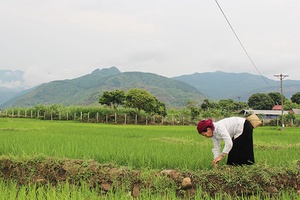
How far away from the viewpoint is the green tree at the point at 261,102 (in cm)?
5642

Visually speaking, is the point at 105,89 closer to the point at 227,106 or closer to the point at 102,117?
the point at 227,106

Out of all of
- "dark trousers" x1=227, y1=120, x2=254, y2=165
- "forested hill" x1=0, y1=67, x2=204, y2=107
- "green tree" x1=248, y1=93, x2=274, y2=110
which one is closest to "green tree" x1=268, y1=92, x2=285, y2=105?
"green tree" x1=248, y1=93, x2=274, y2=110

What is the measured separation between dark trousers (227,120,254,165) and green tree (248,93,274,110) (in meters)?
54.2

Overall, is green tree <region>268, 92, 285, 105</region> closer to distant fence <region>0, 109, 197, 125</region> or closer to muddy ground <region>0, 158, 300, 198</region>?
distant fence <region>0, 109, 197, 125</region>

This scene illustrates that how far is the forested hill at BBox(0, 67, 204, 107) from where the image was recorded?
96500mm

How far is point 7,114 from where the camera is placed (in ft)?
98.5

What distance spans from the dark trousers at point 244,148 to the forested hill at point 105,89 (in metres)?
73.5

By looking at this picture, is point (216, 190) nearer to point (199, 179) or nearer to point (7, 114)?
point (199, 179)

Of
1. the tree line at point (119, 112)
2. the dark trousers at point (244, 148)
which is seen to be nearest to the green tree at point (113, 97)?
the tree line at point (119, 112)

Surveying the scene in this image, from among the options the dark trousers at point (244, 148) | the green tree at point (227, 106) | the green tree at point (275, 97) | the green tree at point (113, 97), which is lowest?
the dark trousers at point (244, 148)

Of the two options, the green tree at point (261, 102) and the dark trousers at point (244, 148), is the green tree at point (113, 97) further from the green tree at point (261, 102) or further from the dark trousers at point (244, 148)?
the green tree at point (261, 102)

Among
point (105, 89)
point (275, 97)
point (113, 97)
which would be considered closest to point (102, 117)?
point (113, 97)

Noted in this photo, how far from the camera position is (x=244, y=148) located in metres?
4.59

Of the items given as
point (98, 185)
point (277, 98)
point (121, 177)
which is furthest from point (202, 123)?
point (277, 98)
